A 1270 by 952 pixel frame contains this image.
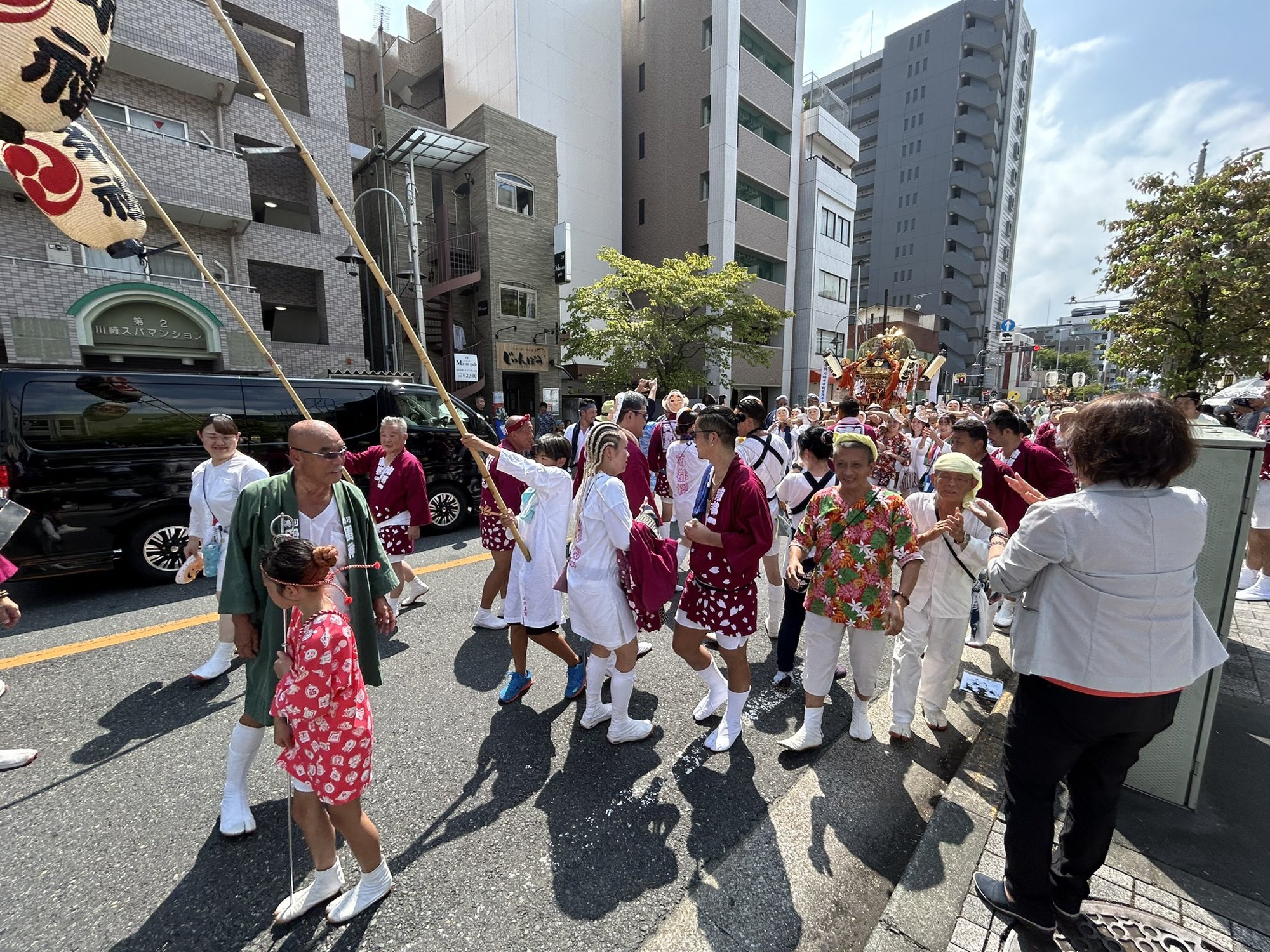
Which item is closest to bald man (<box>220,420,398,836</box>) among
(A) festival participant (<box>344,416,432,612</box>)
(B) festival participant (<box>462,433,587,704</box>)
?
(B) festival participant (<box>462,433,587,704</box>)

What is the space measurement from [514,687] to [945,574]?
9.07 ft

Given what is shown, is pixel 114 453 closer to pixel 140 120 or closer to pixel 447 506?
pixel 447 506

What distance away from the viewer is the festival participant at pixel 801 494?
3.81 meters

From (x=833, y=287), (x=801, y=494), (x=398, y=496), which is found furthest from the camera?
(x=833, y=287)

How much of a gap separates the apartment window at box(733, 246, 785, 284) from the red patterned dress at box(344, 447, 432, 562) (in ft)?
83.1

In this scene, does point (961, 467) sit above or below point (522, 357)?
below

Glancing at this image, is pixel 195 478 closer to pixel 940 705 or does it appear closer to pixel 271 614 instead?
pixel 271 614

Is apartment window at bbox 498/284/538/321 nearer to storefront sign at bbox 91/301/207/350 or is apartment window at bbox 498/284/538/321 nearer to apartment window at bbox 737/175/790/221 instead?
storefront sign at bbox 91/301/207/350

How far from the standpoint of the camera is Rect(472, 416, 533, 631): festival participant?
4438 millimetres

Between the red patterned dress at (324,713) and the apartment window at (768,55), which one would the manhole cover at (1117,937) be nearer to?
the red patterned dress at (324,713)

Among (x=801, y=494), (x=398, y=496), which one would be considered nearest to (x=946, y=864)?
(x=801, y=494)

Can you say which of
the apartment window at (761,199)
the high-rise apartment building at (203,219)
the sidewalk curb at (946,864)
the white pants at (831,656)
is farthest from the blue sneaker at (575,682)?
the apartment window at (761,199)

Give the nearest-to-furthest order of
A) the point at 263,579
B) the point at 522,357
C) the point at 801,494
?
1. the point at 263,579
2. the point at 801,494
3. the point at 522,357

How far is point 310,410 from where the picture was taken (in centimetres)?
684
